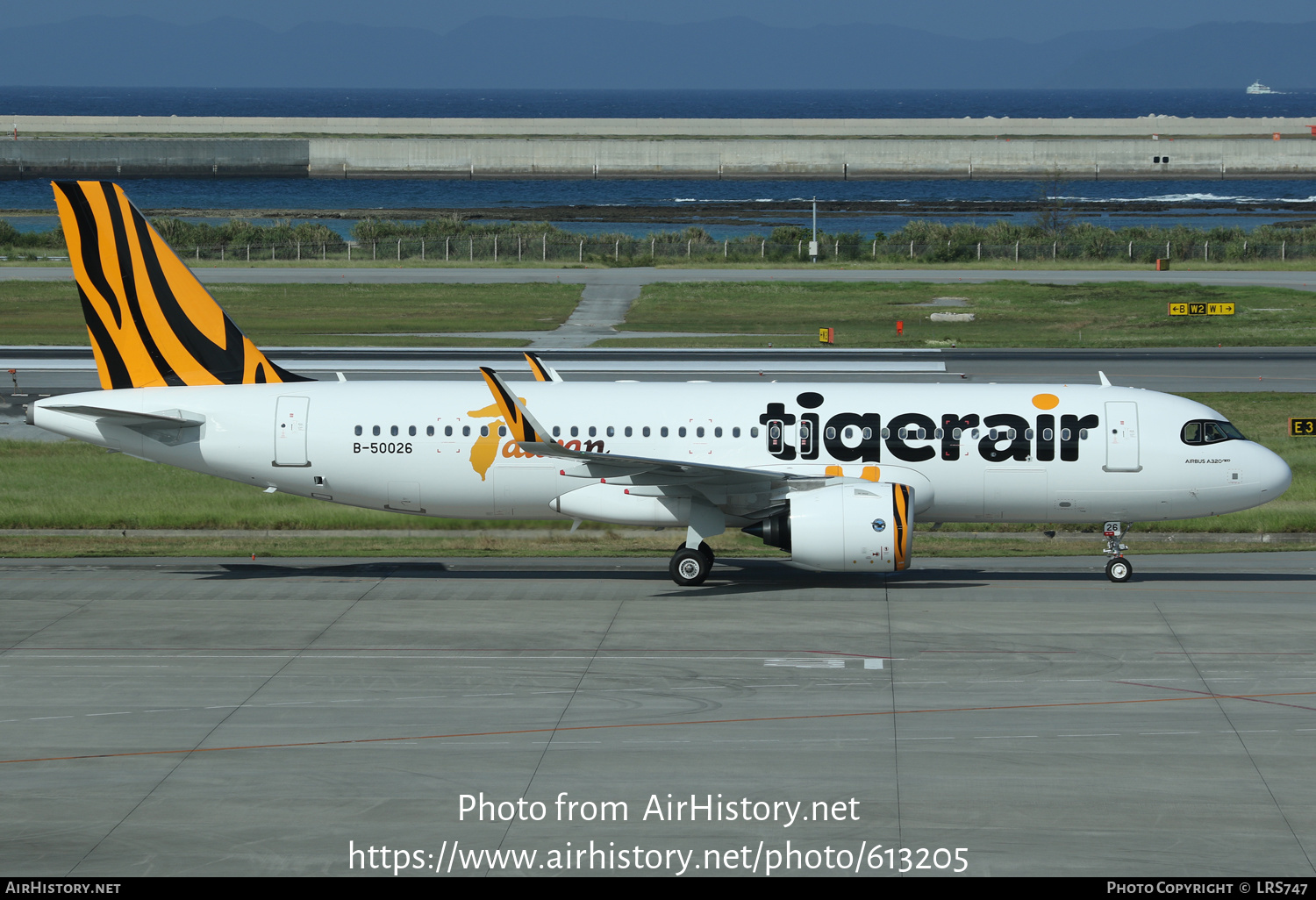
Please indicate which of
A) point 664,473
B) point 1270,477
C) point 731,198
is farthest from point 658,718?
point 731,198

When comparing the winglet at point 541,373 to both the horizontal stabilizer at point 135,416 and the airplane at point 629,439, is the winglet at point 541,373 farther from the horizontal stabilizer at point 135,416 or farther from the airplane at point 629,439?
the horizontal stabilizer at point 135,416

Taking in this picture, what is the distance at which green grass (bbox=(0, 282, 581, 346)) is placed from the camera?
6762cm

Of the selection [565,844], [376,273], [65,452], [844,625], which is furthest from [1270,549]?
[376,273]

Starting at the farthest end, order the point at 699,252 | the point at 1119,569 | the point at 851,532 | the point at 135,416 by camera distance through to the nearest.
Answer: the point at 699,252, the point at 1119,569, the point at 135,416, the point at 851,532

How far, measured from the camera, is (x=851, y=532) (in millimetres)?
27734

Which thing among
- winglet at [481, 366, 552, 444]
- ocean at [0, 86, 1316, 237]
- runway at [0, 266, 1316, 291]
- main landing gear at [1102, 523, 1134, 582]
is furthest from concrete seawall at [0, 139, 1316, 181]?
winglet at [481, 366, 552, 444]

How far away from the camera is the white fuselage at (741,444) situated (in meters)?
29.8

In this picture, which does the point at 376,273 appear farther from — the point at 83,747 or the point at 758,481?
the point at 83,747

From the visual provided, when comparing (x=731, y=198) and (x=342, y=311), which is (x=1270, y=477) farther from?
(x=731, y=198)

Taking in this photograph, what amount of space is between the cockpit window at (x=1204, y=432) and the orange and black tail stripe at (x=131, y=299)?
20333mm

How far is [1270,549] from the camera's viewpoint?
34750 millimetres

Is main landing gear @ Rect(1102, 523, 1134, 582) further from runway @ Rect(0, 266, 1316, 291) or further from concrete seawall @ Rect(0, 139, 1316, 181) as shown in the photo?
concrete seawall @ Rect(0, 139, 1316, 181)

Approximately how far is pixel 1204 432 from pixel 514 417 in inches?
583

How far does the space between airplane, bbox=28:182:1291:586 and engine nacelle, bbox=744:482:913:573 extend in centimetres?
105
